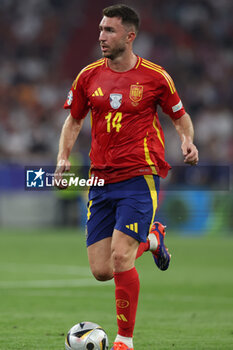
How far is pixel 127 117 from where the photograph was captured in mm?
6090

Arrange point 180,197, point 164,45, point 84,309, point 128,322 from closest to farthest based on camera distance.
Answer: point 128,322
point 84,309
point 180,197
point 164,45

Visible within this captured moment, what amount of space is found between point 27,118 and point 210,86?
17.8 ft

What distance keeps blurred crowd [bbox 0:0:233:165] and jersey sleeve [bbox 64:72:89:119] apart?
49.1 feet

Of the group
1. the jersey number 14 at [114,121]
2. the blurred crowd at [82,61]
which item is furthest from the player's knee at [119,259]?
the blurred crowd at [82,61]

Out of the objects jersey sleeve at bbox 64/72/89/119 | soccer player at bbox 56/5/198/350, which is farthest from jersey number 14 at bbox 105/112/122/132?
jersey sleeve at bbox 64/72/89/119

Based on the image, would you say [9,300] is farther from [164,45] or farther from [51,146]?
[164,45]

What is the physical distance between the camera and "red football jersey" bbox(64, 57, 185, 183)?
20.0ft

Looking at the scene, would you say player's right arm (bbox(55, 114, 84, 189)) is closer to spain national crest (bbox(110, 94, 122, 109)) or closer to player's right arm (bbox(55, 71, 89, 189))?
player's right arm (bbox(55, 71, 89, 189))

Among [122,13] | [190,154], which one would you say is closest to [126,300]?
[190,154]

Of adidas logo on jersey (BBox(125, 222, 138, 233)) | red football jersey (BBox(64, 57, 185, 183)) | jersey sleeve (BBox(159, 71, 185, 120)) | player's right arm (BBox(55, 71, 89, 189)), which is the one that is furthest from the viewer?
player's right arm (BBox(55, 71, 89, 189))

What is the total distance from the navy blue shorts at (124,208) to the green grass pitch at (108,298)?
97 cm

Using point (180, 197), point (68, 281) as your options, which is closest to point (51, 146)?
point (180, 197)

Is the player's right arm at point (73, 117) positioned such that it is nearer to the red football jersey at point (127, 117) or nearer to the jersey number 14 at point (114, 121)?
the red football jersey at point (127, 117)

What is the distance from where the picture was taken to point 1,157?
21781 mm
